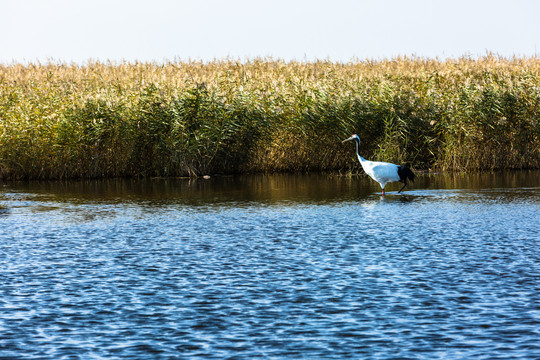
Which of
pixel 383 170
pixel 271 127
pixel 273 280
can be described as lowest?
pixel 273 280

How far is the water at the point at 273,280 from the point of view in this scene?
6066 millimetres

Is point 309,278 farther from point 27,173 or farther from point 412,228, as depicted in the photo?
point 27,173

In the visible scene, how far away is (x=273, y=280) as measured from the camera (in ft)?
27.6

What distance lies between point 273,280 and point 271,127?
17.4 m

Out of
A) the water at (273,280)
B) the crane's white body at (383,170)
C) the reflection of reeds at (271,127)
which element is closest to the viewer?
the water at (273,280)

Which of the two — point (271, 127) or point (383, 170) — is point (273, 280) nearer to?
point (383, 170)

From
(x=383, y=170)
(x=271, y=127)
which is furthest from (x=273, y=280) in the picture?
(x=271, y=127)

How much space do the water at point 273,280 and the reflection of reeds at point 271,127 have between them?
8.27 m

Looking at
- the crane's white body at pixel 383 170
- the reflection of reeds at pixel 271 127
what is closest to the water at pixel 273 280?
the crane's white body at pixel 383 170

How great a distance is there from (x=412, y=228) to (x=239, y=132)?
13684 millimetres

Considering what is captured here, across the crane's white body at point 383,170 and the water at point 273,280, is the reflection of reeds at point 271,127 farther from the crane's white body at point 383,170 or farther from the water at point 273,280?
the water at point 273,280

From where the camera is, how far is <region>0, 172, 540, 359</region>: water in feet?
19.9

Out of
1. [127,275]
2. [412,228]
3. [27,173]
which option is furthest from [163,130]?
[127,275]

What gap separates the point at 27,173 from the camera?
81.1 feet
